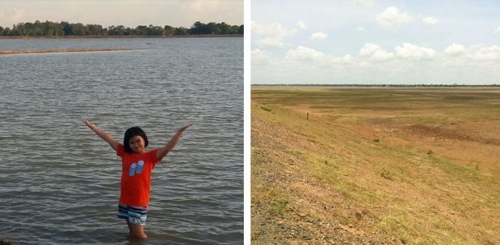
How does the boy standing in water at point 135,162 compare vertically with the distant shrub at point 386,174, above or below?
above

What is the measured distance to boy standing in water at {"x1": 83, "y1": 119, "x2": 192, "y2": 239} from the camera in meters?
3.32

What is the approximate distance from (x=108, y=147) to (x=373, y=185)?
3774 millimetres

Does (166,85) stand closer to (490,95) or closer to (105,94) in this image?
(105,94)

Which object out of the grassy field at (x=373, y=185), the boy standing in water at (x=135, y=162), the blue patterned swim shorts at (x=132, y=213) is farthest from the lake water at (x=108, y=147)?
the boy standing in water at (x=135, y=162)

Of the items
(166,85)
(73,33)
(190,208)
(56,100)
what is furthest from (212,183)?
Answer: (73,33)

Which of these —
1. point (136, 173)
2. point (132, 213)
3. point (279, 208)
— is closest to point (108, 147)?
point (279, 208)

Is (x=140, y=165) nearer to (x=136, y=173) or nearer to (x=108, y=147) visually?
(x=136, y=173)

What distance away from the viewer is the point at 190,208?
16.4ft

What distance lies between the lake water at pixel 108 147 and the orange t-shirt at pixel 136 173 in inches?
31.3

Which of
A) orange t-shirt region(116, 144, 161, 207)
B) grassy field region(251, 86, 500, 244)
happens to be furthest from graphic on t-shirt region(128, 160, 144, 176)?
grassy field region(251, 86, 500, 244)

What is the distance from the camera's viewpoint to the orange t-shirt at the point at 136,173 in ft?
→ 11.1

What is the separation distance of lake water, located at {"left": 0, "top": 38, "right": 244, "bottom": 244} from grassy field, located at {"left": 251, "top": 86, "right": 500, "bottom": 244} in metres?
0.43

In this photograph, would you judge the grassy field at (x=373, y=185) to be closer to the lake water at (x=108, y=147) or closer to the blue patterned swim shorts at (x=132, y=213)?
the lake water at (x=108, y=147)

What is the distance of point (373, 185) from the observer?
8383 millimetres
